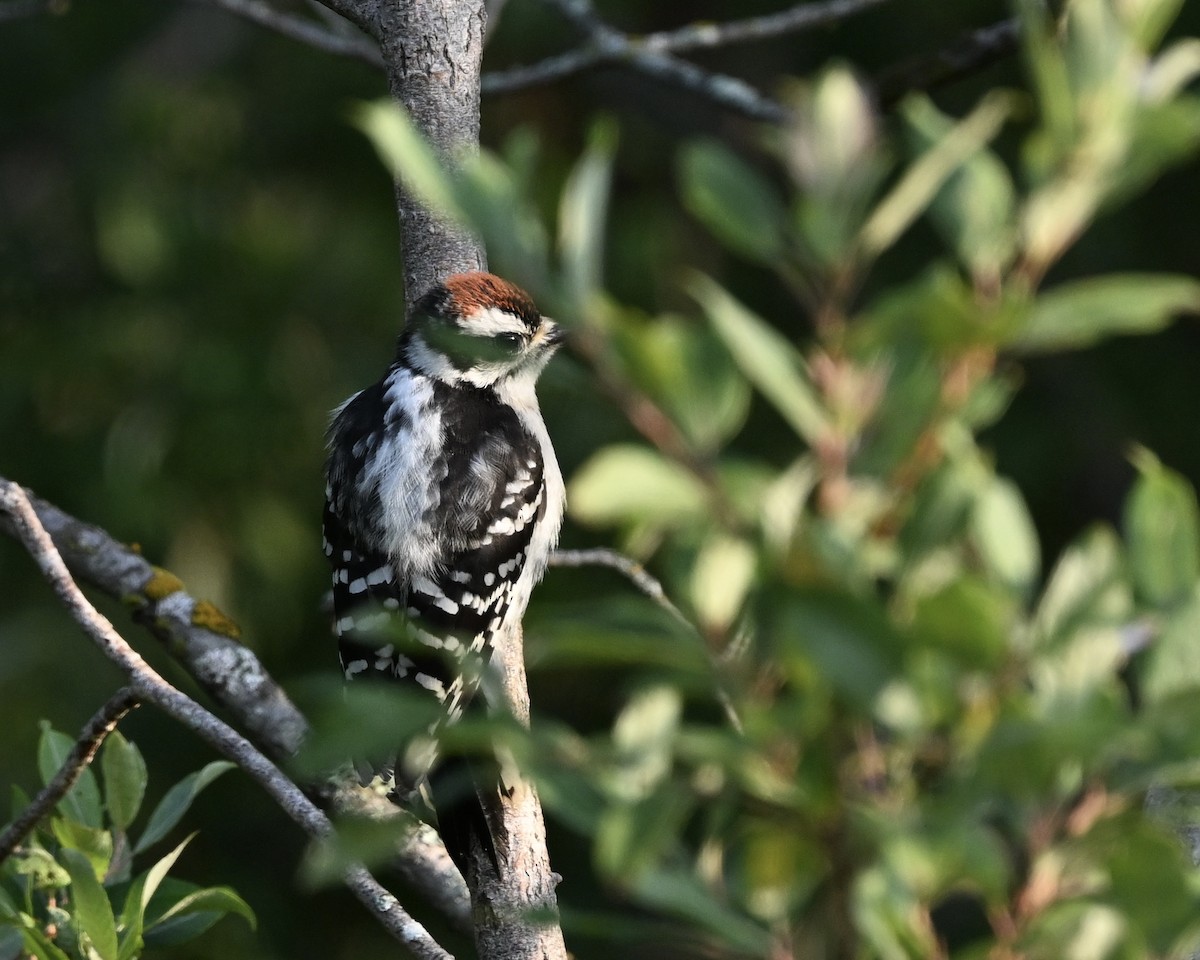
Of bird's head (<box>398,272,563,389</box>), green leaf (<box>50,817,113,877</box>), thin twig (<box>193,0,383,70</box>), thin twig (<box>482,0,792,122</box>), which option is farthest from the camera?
thin twig (<box>482,0,792,122</box>)

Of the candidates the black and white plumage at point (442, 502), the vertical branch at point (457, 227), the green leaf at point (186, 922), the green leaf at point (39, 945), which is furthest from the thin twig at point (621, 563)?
the green leaf at point (39, 945)

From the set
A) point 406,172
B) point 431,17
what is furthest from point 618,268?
point 406,172

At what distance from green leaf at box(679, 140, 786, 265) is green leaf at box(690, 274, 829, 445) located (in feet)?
0.10

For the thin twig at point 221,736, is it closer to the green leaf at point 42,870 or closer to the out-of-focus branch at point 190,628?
the green leaf at point 42,870

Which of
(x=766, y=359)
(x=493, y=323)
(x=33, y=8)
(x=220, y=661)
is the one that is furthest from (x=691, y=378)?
(x=33, y=8)

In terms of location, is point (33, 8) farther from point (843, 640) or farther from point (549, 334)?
point (843, 640)

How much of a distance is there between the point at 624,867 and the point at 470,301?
2.71 m

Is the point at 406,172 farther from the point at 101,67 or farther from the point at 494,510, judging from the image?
the point at 101,67

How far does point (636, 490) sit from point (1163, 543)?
0.33 m

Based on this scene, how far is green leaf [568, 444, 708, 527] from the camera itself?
79cm

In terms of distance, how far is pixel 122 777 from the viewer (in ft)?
7.77

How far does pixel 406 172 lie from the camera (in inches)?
32.1

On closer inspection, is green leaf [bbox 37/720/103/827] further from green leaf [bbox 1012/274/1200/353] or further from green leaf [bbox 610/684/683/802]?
green leaf [bbox 1012/274/1200/353]

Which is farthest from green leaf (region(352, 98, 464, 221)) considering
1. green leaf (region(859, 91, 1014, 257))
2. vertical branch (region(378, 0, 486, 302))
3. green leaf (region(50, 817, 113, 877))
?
vertical branch (region(378, 0, 486, 302))
